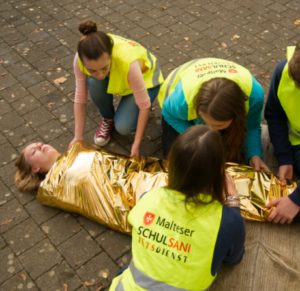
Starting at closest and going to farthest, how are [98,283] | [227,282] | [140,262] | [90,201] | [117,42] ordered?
1. [140,262]
2. [227,282]
3. [98,283]
4. [90,201]
5. [117,42]

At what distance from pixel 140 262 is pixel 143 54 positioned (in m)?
1.82

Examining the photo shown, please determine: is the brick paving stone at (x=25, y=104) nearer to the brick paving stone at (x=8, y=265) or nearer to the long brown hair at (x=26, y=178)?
the long brown hair at (x=26, y=178)

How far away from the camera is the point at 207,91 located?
192 cm

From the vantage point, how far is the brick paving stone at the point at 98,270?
2.09 meters

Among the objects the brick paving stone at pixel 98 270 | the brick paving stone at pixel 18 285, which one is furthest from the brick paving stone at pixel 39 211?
the brick paving stone at pixel 98 270

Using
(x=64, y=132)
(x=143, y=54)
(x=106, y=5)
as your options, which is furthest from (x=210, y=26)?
(x=64, y=132)

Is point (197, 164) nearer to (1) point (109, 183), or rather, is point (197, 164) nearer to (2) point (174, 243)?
(2) point (174, 243)

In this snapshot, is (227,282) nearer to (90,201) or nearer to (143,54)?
(90,201)

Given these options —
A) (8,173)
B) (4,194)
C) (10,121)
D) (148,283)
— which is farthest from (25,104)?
(148,283)

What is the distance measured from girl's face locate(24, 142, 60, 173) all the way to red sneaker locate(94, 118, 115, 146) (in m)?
0.52

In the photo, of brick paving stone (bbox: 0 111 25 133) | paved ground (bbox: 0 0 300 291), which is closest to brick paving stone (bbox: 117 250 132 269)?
paved ground (bbox: 0 0 300 291)

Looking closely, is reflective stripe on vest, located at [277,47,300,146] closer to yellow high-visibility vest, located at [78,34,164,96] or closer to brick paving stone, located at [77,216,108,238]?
yellow high-visibility vest, located at [78,34,164,96]

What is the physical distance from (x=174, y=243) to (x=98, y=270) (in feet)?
3.50

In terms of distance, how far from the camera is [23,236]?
234cm
